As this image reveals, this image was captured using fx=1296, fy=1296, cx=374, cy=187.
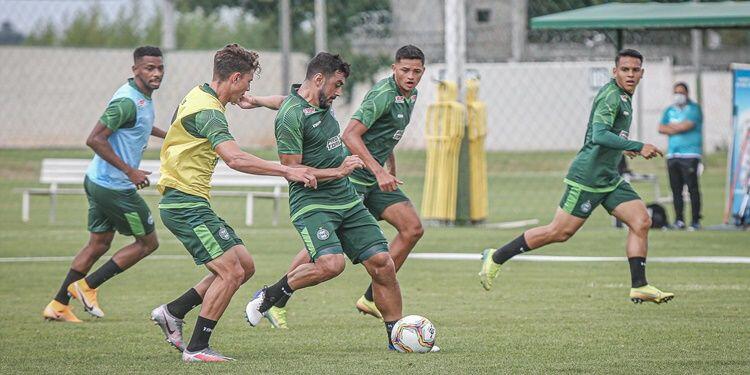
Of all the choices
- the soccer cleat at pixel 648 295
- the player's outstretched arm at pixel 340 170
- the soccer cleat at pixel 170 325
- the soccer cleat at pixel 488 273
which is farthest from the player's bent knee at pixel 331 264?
the soccer cleat at pixel 488 273

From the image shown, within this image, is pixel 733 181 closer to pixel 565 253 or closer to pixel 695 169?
pixel 695 169

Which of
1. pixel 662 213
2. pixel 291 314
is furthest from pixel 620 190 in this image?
pixel 662 213

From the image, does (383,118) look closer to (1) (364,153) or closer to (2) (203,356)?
(1) (364,153)

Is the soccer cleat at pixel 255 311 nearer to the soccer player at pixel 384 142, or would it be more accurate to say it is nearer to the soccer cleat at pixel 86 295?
the soccer player at pixel 384 142

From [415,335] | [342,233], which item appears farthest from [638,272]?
[342,233]

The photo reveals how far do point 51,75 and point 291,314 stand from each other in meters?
19.2

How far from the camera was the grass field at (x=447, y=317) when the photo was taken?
27.5ft

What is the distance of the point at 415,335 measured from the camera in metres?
8.77

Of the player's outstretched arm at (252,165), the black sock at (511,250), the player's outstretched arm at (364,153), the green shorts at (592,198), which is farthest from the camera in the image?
the black sock at (511,250)

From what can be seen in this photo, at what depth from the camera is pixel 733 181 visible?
64.8 ft

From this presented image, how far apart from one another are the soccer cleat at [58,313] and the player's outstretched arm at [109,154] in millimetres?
1212

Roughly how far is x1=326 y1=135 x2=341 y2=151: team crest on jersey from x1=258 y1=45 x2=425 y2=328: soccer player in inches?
23.7

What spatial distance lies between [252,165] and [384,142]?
8.64 feet

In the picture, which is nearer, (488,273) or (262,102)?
(262,102)
